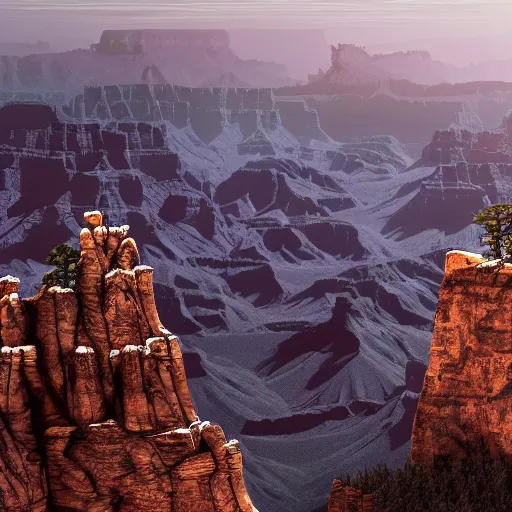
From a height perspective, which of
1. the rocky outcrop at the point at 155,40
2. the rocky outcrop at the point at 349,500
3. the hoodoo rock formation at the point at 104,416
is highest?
the rocky outcrop at the point at 155,40

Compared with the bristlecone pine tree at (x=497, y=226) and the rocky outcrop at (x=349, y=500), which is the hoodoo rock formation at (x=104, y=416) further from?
the bristlecone pine tree at (x=497, y=226)

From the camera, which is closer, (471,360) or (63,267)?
(63,267)

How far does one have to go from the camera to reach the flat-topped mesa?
68.2ft

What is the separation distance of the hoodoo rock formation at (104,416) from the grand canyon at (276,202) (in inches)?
375

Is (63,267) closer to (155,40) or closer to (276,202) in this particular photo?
(155,40)

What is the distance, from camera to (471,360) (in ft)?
69.2

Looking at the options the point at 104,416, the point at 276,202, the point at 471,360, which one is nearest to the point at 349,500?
the point at 471,360

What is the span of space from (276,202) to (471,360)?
18.6 metres

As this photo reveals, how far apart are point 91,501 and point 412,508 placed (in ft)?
18.9

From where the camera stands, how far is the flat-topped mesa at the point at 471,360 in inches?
819

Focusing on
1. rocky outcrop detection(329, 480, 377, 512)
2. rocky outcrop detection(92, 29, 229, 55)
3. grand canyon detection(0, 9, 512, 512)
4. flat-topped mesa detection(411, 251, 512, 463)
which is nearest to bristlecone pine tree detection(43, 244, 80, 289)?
rocky outcrop detection(329, 480, 377, 512)

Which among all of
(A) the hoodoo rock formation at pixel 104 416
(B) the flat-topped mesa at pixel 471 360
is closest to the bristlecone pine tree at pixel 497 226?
(B) the flat-topped mesa at pixel 471 360

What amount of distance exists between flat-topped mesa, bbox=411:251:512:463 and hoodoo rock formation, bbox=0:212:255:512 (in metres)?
4.88

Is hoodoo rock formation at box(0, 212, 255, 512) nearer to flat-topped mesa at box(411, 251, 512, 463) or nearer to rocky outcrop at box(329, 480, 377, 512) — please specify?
rocky outcrop at box(329, 480, 377, 512)
